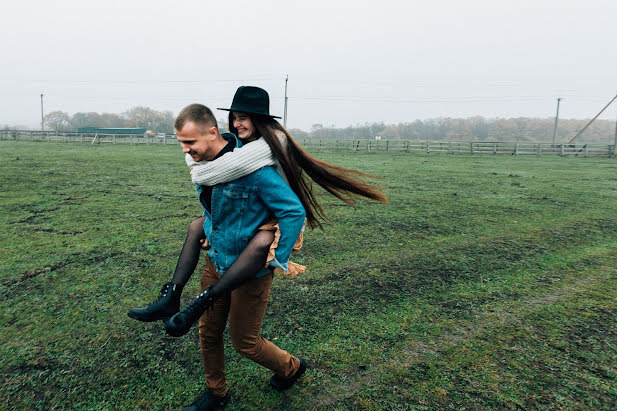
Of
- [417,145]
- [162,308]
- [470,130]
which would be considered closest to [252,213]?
[162,308]

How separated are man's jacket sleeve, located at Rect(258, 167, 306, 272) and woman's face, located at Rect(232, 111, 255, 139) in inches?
9.3

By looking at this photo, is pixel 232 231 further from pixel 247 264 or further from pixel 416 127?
pixel 416 127

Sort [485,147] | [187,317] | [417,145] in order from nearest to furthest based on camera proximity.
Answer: [187,317] → [485,147] → [417,145]

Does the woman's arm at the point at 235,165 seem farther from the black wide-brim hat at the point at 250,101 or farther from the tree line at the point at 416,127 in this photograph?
the tree line at the point at 416,127

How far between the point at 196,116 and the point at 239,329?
1064 millimetres

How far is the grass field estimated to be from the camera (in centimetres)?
237

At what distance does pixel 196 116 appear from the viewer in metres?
1.90

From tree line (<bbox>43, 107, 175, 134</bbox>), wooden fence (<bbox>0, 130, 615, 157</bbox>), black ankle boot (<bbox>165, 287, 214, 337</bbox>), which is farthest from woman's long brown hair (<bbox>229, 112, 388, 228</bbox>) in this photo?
tree line (<bbox>43, 107, 175, 134</bbox>)

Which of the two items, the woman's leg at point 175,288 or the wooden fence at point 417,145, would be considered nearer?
the woman's leg at point 175,288

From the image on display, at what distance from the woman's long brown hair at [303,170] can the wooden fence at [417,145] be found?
28.0 m

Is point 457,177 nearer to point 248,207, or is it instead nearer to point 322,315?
point 322,315

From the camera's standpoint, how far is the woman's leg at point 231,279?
5.69ft

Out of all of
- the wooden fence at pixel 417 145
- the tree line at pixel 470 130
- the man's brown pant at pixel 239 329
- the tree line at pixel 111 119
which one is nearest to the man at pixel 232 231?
the man's brown pant at pixel 239 329

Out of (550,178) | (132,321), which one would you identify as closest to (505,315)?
(132,321)
